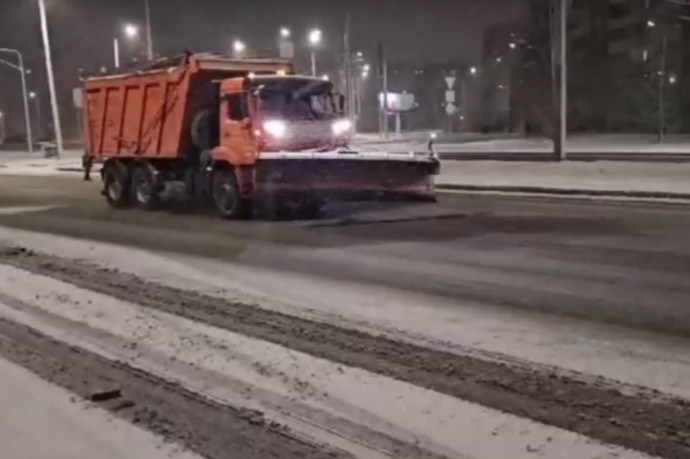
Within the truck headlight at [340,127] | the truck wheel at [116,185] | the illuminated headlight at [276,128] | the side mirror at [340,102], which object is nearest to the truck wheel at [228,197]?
the illuminated headlight at [276,128]

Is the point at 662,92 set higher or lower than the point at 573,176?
higher

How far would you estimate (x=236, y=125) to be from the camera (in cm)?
1795

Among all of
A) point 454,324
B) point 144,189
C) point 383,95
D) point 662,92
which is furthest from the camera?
point 383,95

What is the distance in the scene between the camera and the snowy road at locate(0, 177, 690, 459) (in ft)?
18.9

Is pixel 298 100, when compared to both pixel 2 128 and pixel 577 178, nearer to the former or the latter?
pixel 577 178

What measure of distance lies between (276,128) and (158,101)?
3.91 m

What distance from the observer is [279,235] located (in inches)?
599

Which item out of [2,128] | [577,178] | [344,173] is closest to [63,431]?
[344,173]

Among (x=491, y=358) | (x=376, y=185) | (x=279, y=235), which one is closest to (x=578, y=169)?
(x=376, y=185)

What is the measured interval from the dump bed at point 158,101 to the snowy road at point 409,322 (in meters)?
4.23

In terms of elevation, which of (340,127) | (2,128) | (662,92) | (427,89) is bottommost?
(2,128)

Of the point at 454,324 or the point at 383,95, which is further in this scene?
the point at 383,95

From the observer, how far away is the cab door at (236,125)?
1759cm

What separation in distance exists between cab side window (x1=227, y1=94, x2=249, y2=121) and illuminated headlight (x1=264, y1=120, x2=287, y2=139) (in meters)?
0.45
